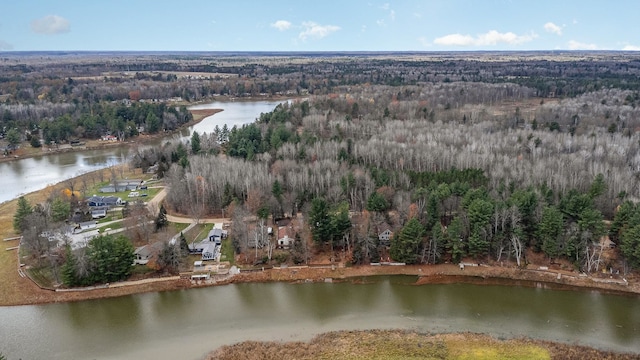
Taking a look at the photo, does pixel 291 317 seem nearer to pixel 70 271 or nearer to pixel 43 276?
pixel 70 271

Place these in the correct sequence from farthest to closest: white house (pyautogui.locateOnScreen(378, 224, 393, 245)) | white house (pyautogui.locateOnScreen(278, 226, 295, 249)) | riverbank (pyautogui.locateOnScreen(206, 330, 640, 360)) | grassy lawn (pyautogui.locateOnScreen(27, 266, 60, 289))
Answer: white house (pyautogui.locateOnScreen(278, 226, 295, 249)), white house (pyautogui.locateOnScreen(378, 224, 393, 245)), grassy lawn (pyautogui.locateOnScreen(27, 266, 60, 289)), riverbank (pyautogui.locateOnScreen(206, 330, 640, 360))

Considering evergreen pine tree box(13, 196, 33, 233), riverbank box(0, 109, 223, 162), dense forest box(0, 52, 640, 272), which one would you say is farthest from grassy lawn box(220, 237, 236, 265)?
riverbank box(0, 109, 223, 162)

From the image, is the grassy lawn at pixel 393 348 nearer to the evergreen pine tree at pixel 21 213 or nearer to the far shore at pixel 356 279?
the far shore at pixel 356 279

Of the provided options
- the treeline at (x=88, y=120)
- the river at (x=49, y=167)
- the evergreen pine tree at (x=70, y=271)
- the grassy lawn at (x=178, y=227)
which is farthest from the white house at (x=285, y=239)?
the treeline at (x=88, y=120)

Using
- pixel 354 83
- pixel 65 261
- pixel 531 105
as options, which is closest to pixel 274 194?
pixel 65 261

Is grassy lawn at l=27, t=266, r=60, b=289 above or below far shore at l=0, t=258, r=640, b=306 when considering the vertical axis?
above

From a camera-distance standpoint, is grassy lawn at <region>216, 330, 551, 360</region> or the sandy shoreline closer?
grassy lawn at <region>216, 330, 551, 360</region>

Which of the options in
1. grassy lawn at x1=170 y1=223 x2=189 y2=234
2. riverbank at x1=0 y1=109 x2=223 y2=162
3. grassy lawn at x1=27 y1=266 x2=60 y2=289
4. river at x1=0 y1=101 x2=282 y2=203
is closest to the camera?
grassy lawn at x1=27 y1=266 x2=60 y2=289

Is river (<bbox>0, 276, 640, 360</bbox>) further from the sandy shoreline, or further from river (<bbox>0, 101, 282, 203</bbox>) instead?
river (<bbox>0, 101, 282, 203</bbox>)
